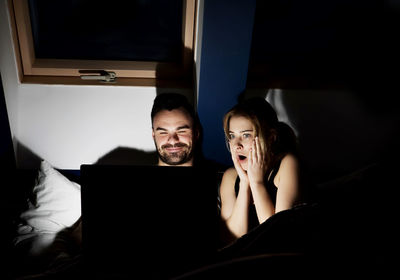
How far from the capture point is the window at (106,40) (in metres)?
1.83

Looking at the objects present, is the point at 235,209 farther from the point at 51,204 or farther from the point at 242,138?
the point at 51,204

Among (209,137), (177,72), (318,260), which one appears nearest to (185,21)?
(177,72)

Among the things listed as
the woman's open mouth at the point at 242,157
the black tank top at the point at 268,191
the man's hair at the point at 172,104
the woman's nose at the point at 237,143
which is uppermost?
the man's hair at the point at 172,104

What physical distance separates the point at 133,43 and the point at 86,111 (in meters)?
0.45

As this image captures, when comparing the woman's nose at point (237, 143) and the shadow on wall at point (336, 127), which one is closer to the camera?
the woman's nose at point (237, 143)

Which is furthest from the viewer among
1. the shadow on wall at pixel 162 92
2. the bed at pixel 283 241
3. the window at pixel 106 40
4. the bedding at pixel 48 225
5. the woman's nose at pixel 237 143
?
the shadow on wall at pixel 162 92

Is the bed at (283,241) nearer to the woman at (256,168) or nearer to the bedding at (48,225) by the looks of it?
the bedding at (48,225)

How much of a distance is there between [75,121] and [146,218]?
A: 1.05 m

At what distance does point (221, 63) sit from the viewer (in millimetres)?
1648

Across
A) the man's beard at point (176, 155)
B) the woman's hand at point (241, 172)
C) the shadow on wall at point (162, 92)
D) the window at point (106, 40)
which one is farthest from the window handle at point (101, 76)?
the woman's hand at point (241, 172)

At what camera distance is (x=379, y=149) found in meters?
2.09

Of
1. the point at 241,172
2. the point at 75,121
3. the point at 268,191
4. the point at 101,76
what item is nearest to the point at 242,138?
the point at 241,172

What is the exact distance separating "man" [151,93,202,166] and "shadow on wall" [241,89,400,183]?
478 millimetres

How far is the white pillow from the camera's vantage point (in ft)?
5.39
